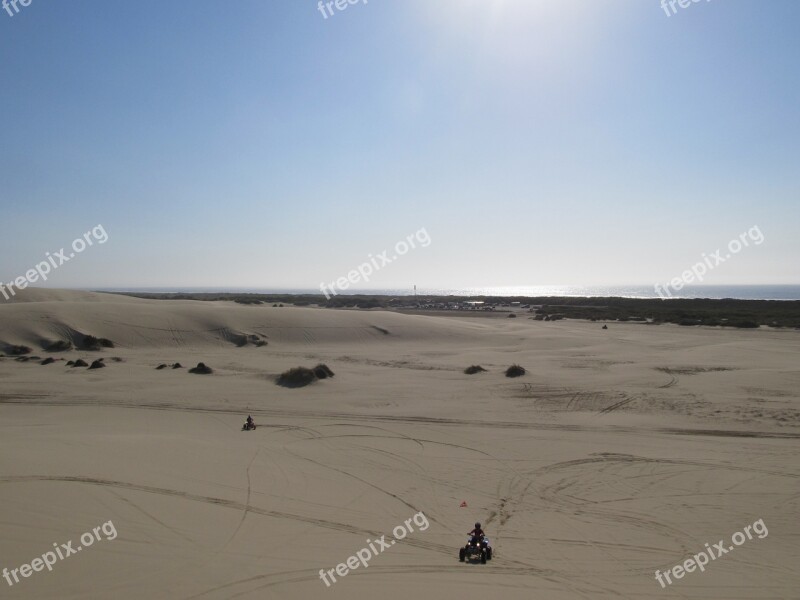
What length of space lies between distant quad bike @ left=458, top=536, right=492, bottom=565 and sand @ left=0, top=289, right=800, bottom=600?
0.16 meters

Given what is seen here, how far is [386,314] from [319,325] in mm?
8158

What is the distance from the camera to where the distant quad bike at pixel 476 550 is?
24.2 ft

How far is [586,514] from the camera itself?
360 inches

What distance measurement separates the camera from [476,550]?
24.5 ft

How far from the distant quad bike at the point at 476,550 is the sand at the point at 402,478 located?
0.54 ft

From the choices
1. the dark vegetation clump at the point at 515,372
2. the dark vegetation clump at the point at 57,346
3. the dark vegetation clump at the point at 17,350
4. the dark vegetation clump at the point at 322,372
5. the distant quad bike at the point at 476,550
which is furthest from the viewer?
the dark vegetation clump at the point at 57,346

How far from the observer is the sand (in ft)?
22.9

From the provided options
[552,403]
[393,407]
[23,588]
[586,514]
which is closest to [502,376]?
[552,403]

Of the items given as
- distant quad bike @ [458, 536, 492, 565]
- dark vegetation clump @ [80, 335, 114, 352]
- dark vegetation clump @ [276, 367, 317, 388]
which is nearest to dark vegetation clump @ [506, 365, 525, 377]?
dark vegetation clump @ [276, 367, 317, 388]

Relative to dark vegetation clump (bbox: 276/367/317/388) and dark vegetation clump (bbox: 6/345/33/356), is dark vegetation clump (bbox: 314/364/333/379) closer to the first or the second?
dark vegetation clump (bbox: 276/367/317/388)

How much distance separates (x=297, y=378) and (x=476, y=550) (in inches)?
583

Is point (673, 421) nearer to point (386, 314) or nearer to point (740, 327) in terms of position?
point (386, 314)

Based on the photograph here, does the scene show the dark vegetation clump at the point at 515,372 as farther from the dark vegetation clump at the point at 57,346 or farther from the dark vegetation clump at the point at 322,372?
the dark vegetation clump at the point at 57,346

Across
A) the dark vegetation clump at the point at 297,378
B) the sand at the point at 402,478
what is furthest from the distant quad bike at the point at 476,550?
the dark vegetation clump at the point at 297,378
